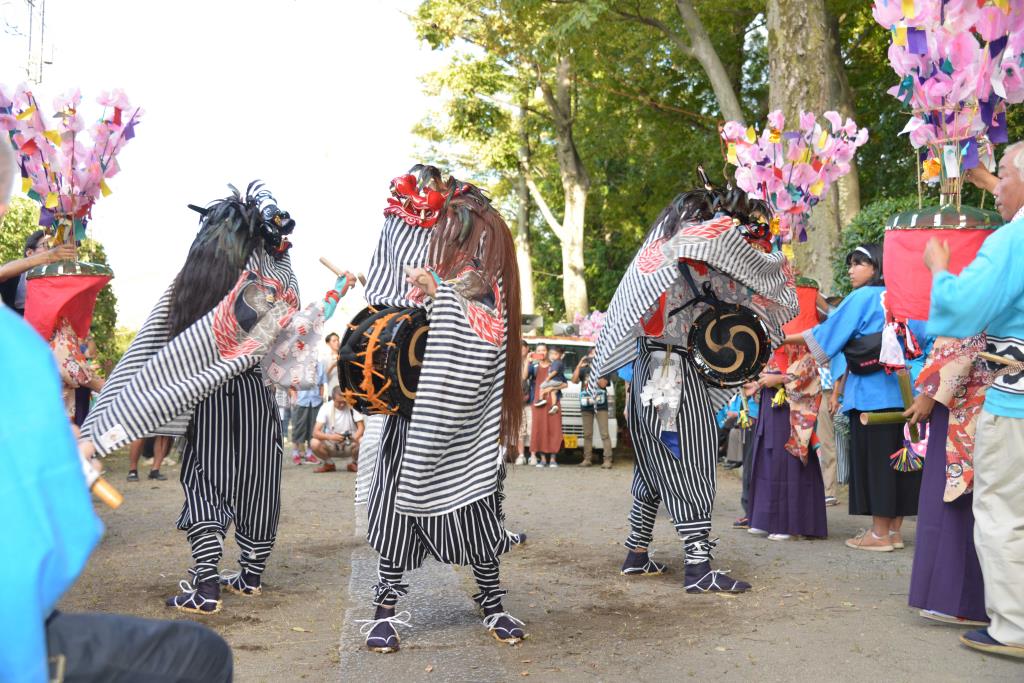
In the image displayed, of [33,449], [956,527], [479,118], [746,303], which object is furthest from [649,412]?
[479,118]

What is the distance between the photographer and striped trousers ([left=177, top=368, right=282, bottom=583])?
536cm

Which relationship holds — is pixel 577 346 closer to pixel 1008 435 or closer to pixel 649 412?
pixel 649 412

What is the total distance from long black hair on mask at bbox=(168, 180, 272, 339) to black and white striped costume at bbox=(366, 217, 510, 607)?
96cm

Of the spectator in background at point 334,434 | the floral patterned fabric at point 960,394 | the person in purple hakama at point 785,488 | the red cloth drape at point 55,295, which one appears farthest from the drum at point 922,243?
the spectator in background at point 334,434

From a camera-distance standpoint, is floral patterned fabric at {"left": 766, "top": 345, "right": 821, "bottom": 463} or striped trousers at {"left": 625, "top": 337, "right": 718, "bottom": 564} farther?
floral patterned fabric at {"left": 766, "top": 345, "right": 821, "bottom": 463}

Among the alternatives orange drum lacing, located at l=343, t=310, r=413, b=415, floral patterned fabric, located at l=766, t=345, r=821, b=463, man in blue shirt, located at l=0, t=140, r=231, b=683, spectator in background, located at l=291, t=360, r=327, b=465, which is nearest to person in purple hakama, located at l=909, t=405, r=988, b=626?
floral patterned fabric, located at l=766, t=345, r=821, b=463

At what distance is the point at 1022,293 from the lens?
4129 mm

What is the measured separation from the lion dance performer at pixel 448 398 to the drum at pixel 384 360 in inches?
3.8

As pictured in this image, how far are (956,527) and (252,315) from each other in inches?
139

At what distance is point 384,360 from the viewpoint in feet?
14.8

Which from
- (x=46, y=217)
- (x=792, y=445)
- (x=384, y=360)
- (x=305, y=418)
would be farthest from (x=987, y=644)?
(x=305, y=418)

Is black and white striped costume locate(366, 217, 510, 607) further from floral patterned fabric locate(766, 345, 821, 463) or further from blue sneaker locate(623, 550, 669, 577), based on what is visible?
floral patterned fabric locate(766, 345, 821, 463)

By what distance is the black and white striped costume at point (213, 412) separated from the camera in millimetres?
4859

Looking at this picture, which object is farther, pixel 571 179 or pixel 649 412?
pixel 571 179
